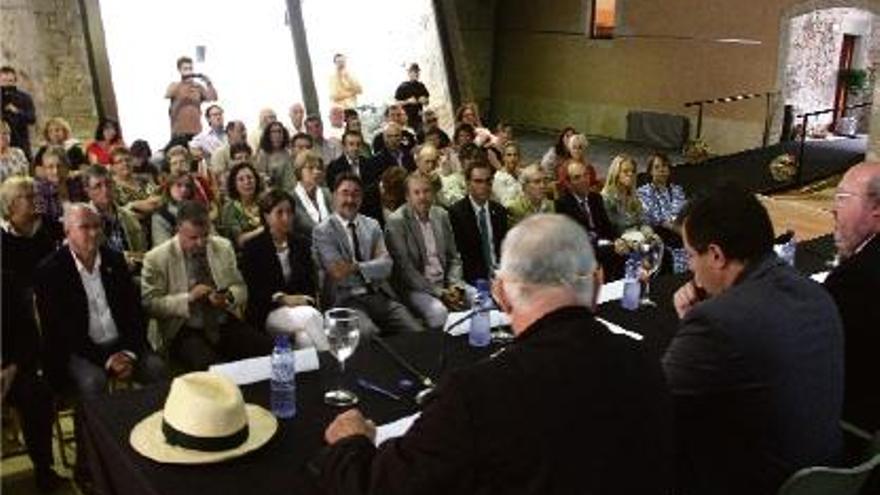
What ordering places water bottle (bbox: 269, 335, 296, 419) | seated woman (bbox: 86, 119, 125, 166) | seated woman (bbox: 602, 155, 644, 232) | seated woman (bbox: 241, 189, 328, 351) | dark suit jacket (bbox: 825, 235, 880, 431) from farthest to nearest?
seated woman (bbox: 86, 119, 125, 166)
seated woman (bbox: 602, 155, 644, 232)
seated woman (bbox: 241, 189, 328, 351)
dark suit jacket (bbox: 825, 235, 880, 431)
water bottle (bbox: 269, 335, 296, 419)

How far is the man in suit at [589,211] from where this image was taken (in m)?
5.46

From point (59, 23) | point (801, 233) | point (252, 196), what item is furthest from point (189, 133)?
point (801, 233)

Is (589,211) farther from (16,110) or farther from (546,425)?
(16,110)

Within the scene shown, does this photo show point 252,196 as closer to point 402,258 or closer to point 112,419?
point 402,258

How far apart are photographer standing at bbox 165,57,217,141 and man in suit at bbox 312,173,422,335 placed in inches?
164

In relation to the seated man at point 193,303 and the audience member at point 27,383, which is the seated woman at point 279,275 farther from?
the audience member at point 27,383

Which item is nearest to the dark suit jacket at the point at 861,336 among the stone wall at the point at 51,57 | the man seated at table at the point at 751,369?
the man seated at table at the point at 751,369

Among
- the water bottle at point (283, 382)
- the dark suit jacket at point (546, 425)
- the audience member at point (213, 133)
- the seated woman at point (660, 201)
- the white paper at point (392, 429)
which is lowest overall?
the seated woman at point (660, 201)

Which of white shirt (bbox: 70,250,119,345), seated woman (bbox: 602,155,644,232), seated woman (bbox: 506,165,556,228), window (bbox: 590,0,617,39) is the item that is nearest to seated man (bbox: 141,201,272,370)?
white shirt (bbox: 70,250,119,345)

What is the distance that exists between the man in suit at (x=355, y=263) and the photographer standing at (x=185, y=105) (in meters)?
4.18

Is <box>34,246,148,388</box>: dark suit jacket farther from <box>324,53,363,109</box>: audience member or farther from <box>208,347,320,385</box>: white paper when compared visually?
<box>324,53,363,109</box>: audience member

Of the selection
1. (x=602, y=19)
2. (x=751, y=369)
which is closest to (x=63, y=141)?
(x=751, y=369)

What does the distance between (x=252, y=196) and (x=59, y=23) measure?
4.27 metres

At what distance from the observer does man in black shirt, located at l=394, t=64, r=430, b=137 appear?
32.8ft
